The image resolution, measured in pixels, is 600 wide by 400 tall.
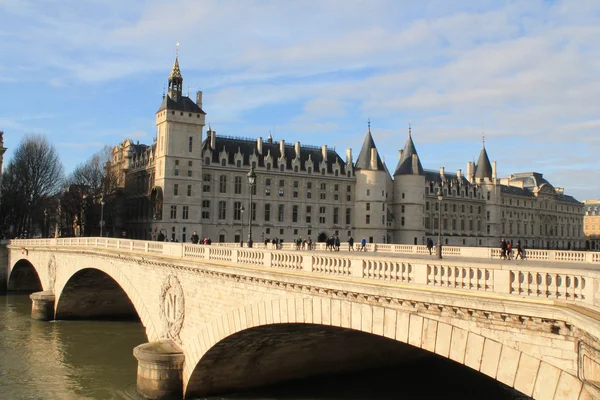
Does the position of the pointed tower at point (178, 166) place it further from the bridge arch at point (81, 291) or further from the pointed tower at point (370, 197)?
the bridge arch at point (81, 291)

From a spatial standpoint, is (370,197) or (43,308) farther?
(370,197)

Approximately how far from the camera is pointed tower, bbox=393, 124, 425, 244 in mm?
91812

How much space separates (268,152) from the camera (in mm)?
82438

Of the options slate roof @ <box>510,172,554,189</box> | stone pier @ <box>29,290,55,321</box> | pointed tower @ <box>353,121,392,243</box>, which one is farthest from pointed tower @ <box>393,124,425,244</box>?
stone pier @ <box>29,290,55,321</box>

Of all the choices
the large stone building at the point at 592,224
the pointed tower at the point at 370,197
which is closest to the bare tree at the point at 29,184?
the pointed tower at the point at 370,197

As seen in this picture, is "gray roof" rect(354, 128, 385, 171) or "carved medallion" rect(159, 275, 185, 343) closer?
"carved medallion" rect(159, 275, 185, 343)

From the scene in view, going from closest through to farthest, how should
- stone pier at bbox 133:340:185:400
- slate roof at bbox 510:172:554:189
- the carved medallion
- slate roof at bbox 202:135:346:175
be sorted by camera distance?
stone pier at bbox 133:340:185:400 → the carved medallion → slate roof at bbox 202:135:346:175 → slate roof at bbox 510:172:554:189

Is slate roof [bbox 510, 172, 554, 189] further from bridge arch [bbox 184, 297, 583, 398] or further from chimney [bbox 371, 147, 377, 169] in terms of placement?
bridge arch [bbox 184, 297, 583, 398]

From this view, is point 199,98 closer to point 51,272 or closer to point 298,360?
point 51,272

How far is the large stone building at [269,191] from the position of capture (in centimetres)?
7275

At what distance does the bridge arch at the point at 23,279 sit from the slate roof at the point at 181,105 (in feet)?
79.5

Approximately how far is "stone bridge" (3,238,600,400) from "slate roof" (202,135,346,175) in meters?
42.7

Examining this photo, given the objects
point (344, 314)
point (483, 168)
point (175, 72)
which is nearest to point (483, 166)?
point (483, 168)

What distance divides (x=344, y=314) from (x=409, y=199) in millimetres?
78856
